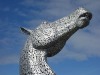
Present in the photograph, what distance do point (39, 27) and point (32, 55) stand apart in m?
0.57

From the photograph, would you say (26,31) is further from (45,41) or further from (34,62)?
(34,62)

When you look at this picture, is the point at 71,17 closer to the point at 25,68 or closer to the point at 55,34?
the point at 55,34

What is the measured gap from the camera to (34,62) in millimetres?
10500

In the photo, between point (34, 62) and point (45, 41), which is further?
point (45, 41)

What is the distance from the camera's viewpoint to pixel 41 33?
35.0 feet

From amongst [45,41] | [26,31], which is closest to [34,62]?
[45,41]

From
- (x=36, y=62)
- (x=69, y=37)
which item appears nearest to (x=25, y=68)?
(x=36, y=62)

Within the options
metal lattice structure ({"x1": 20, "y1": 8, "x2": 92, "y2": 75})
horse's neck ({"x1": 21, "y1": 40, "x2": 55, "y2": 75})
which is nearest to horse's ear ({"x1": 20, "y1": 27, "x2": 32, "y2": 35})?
metal lattice structure ({"x1": 20, "y1": 8, "x2": 92, "y2": 75})

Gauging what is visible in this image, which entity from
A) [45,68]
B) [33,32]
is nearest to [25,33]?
[33,32]

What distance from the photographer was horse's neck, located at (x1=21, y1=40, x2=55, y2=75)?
10.4 meters

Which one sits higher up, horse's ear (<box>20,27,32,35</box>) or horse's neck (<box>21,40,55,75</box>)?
horse's ear (<box>20,27,32,35</box>)

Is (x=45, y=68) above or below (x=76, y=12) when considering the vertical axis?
below

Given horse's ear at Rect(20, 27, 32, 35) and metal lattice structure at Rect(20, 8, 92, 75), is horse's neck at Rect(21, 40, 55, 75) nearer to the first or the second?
metal lattice structure at Rect(20, 8, 92, 75)

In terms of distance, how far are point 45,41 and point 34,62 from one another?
1.43ft
